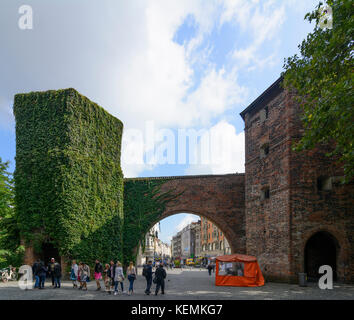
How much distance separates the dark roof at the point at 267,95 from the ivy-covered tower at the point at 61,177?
10.0m

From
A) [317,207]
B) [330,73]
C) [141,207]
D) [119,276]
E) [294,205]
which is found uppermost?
[330,73]

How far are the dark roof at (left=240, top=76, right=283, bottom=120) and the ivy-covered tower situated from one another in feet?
32.8

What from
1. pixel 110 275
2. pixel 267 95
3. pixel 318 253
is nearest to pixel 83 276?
pixel 110 275

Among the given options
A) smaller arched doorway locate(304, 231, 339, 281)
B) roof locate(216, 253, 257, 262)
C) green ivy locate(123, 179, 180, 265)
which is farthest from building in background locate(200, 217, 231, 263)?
roof locate(216, 253, 257, 262)

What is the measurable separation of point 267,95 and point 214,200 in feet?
27.8

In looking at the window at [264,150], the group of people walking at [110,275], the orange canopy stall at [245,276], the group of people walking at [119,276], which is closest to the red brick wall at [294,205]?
the window at [264,150]

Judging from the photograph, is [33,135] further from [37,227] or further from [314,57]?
[314,57]

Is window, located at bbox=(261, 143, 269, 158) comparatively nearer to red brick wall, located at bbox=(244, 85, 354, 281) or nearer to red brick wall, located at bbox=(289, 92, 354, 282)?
red brick wall, located at bbox=(244, 85, 354, 281)

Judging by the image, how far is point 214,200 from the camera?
79.2ft

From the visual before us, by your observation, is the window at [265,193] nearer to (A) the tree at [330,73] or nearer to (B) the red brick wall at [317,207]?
Answer: (B) the red brick wall at [317,207]

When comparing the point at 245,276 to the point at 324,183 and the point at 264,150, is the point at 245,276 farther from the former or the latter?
the point at 264,150

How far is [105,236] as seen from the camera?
20594 mm

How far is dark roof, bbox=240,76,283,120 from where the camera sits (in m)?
18.7
